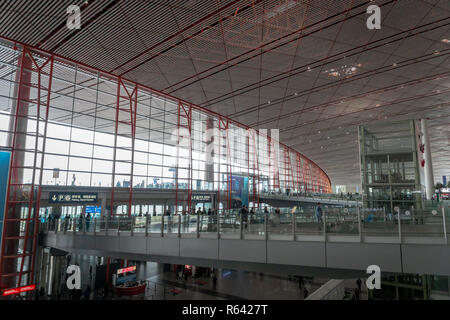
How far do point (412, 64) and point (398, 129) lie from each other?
18.6 ft

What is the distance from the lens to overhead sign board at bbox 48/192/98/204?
1692 centimetres

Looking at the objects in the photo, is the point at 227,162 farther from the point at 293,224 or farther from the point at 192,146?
the point at 293,224

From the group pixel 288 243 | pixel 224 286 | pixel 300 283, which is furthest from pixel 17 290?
pixel 300 283

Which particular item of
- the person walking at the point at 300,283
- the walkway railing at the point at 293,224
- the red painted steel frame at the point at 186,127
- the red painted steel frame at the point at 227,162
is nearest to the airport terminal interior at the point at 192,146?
the walkway railing at the point at 293,224

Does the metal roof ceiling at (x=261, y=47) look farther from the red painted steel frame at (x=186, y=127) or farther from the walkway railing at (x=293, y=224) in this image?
the walkway railing at (x=293, y=224)

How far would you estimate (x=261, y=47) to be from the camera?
1761 centimetres

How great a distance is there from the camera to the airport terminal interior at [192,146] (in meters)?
9.31

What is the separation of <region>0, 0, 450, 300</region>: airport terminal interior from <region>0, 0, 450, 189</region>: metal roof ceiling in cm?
11

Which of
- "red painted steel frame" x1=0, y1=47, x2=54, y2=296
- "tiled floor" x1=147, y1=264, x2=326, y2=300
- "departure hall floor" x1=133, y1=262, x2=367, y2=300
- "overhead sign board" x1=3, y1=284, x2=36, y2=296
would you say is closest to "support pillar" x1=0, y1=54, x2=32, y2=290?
"red painted steel frame" x1=0, y1=47, x2=54, y2=296

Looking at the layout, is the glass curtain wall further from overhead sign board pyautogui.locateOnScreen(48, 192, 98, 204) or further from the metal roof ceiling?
the metal roof ceiling

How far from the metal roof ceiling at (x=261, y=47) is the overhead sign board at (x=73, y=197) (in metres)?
8.51

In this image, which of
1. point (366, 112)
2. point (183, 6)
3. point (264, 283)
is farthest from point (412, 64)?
point (264, 283)

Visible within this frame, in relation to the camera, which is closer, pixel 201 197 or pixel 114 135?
pixel 114 135

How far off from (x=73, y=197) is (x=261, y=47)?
47.7ft
